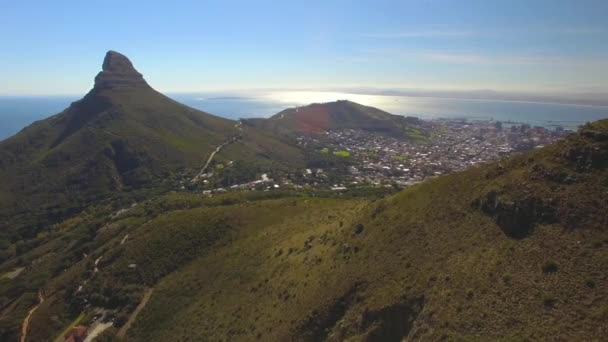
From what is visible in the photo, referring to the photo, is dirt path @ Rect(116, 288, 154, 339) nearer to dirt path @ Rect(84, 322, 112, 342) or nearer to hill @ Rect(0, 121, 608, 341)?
hill @ Rect(0, 121, 608, 341)

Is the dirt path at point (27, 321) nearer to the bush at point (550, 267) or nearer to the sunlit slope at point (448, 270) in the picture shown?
the sunlit slope at point (448, 270)

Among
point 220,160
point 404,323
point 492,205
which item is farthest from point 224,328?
point 220,160

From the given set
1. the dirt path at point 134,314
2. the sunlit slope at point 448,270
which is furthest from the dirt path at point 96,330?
the sunlit slope at point 448,270

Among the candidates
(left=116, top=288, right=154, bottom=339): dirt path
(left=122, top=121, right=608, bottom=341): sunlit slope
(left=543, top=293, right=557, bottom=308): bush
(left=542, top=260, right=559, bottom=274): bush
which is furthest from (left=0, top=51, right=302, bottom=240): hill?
(left=543, top=293, right=557, bottom=308): bush

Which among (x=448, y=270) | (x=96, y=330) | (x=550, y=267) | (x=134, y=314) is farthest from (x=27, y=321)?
(x=550, y=267)

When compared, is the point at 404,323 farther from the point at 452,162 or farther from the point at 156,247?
the point at 452,162

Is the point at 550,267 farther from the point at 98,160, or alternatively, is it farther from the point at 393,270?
the point at 98,160
